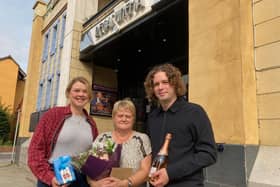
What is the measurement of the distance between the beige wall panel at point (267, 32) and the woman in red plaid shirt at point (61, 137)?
8.94ft

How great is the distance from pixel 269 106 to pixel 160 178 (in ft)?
8.51

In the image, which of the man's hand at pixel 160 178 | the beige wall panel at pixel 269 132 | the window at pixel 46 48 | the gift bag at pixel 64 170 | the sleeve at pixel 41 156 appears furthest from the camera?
the window at pixel 46 48

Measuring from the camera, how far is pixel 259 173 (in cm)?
325

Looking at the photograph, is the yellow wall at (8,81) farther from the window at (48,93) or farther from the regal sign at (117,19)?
the regal sign at (117,19)

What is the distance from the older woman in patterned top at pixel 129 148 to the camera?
1.87 metres

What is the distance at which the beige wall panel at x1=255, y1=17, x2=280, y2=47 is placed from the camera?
141 inches

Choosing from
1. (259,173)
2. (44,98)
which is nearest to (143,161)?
(259,173)

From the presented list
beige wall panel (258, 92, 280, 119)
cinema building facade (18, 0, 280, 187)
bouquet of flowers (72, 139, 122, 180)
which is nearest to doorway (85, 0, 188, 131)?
cinema building facade (18, 0, 280, 187)

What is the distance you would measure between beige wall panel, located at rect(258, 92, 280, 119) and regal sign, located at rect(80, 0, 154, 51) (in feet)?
11.1

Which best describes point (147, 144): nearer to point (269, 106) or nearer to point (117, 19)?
point (269, 106)

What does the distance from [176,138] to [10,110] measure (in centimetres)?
2667

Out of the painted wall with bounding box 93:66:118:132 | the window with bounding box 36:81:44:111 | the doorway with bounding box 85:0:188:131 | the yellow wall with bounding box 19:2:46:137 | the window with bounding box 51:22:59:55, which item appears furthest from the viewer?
the yellow wall with bounding box 19:2:46:137

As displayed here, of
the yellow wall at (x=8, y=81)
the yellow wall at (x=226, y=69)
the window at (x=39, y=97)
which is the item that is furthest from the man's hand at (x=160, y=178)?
the yellow wall at (x=8, y=81)

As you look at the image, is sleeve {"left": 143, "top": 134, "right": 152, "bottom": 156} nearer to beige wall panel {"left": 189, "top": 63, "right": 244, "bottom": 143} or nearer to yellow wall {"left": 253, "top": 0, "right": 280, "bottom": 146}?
beige wall panel {"left": 189, "top": 63, "right": 244, "bottom": 143}
